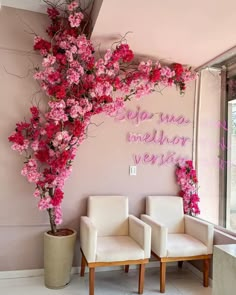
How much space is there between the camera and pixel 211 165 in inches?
134

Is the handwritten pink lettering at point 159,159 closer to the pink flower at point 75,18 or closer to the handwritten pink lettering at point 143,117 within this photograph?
the handwritten pink lettering at point 143,117

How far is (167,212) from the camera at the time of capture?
3.12m

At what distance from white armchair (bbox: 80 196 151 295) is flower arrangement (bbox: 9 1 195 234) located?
39 cm

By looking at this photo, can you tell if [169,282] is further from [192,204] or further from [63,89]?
[63,89]

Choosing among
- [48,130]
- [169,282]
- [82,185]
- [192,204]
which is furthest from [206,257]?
[48,130]

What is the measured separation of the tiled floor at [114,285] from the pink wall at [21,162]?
0.22m

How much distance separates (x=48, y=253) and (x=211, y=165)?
2.22 m

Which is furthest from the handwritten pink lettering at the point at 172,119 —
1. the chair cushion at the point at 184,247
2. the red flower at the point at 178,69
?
the chair cushion at the point at 184,247

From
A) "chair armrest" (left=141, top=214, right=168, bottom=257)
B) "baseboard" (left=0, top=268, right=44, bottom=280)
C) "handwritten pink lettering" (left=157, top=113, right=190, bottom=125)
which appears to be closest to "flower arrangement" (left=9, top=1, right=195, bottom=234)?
"baseboard" (left=0, top=268, right=44, bottom=280)

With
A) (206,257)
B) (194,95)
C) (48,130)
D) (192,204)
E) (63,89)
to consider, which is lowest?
(206,257)

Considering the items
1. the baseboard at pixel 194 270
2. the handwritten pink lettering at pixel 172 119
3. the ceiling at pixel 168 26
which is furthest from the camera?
the handwritten pink lettering at pixel 172 119

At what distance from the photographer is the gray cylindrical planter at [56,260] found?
2.55m

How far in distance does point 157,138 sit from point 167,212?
90 centimetres

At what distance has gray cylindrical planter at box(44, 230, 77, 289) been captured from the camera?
101 inches
